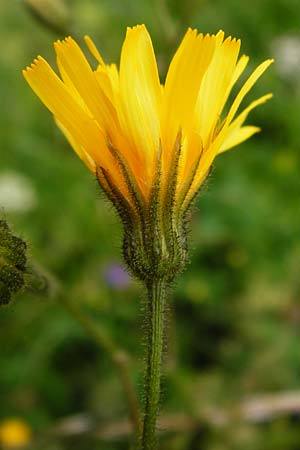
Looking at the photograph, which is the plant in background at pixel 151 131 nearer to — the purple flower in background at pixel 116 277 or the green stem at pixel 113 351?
the green stem at pixel 113 351

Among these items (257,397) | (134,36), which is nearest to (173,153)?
(134,36)

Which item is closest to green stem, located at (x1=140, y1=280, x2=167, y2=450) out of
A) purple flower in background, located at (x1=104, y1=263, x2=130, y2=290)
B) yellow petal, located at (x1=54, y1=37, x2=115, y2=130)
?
yellow petal, located at (x1=54, y1=37, x2=115, y2=130)

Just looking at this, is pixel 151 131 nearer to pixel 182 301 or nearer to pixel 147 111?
pixel 147 111

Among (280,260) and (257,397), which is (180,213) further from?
(280,260)

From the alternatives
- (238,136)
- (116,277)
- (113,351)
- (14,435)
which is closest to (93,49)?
(238,136)

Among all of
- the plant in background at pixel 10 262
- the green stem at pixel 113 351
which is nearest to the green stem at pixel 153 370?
the plant in background at pixel 10 262
